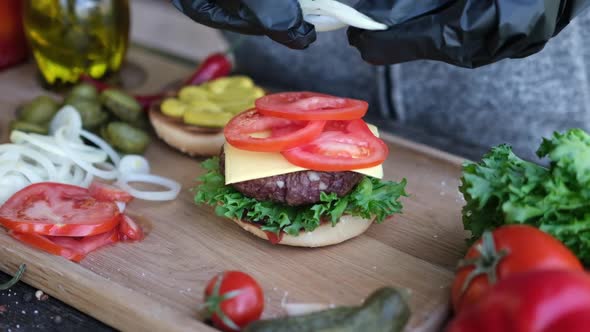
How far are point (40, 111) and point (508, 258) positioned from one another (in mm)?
2148

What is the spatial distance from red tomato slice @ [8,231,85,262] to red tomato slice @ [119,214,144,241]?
17 centimetres

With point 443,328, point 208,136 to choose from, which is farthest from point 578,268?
point 208,136

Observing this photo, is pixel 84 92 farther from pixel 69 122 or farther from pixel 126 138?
pixel 126 138

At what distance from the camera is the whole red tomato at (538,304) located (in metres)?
1.55

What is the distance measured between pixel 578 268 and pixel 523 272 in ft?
0.71

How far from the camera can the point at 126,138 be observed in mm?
2984

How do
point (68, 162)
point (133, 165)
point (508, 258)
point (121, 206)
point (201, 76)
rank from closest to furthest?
point (508, 258), point (121, 206), point (68, 162), point (133, 165), point (201, 76)

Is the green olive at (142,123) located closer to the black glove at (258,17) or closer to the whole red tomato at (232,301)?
the black glove at (258,17)

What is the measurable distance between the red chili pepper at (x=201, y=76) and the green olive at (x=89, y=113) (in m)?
0.25

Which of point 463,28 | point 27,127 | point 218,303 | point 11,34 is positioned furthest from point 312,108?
point 11,34

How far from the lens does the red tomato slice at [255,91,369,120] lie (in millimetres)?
2361

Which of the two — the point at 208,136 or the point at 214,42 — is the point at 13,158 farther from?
the point at 214,42

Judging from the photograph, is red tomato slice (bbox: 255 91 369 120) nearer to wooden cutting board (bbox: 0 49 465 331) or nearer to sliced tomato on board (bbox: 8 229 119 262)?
wooden cutting board (bbox: 0 49 465 331)

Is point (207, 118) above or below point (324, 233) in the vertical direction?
above
